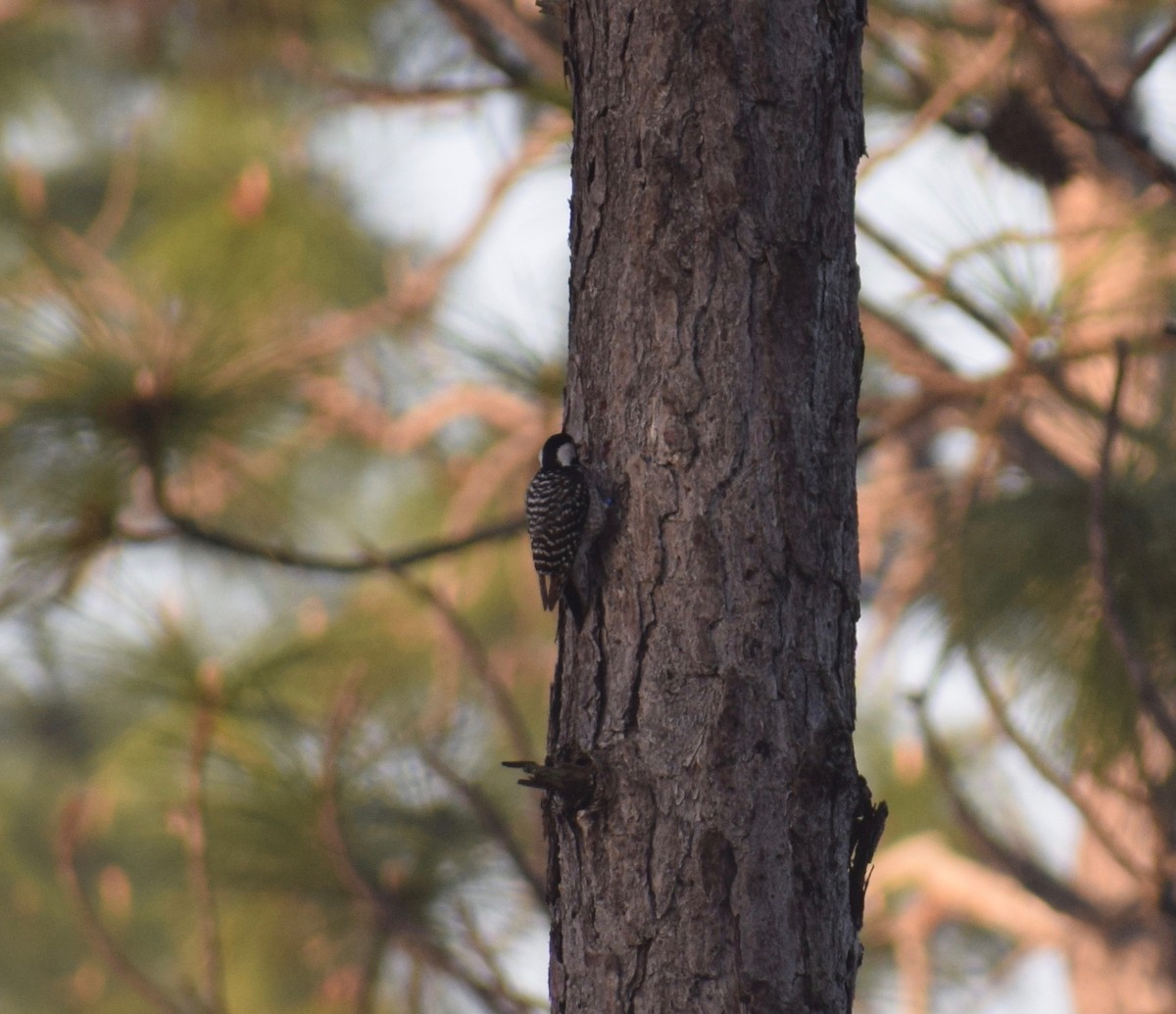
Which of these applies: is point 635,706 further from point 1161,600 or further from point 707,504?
point 1161,600

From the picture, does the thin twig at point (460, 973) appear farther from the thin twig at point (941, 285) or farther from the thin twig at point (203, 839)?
the thin twig at point (941, 285)

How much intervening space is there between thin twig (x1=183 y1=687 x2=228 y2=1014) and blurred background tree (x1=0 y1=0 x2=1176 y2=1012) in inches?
0.5

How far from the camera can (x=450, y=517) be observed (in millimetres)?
4309

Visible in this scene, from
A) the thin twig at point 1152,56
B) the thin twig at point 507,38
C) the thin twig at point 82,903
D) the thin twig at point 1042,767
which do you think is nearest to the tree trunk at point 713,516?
the thin twig at point 1152,56

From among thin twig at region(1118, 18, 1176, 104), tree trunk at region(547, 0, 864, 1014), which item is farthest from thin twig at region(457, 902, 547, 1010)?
thin twig at region(1118, 18, 1176, 104)

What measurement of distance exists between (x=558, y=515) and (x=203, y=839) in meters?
1.69

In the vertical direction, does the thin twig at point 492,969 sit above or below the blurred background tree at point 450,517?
below

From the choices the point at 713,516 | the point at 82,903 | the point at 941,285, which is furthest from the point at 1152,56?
the point at 82,903

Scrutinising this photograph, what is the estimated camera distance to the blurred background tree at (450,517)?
2.76 m

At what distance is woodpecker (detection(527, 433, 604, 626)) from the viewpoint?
1.81 meters

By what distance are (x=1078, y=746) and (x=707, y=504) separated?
4.83ft

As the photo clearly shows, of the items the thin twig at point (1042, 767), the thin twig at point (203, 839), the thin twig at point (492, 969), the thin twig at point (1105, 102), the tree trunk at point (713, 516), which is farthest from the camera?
the thin twig at point (203, 839)

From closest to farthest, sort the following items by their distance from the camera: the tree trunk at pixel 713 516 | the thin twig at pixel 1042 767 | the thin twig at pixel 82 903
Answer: the tree trunk at pixel 713 516 → the thin twig at pixel 1042 767 → the thin twig at pixel 82 903

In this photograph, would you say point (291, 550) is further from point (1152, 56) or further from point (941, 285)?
point (1152, 56)
